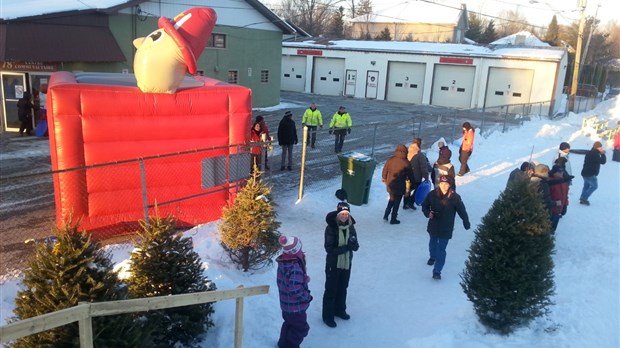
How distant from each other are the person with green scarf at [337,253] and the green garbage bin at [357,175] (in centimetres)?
449

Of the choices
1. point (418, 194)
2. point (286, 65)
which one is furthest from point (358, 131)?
point (286, 65)

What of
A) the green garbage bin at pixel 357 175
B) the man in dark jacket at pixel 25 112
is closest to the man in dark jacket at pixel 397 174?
the green garbage bin at pixel 357 175

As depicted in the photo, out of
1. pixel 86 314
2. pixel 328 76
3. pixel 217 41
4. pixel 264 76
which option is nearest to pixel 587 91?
pixel 328 76

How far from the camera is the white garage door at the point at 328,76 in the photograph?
131 feet

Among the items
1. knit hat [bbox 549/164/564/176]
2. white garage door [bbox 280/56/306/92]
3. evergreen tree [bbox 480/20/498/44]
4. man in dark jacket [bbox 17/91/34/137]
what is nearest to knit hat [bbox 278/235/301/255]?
knit hat [bbox 549/164/564/176]

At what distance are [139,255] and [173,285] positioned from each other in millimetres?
458

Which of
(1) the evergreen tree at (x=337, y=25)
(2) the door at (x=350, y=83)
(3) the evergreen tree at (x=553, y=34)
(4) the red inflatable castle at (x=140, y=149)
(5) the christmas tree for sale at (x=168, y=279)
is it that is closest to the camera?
(5) the christmas tree for sale at (x=168, y=279)

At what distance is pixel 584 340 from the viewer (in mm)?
6078

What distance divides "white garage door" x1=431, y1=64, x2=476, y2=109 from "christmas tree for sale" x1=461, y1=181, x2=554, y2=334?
3086cm

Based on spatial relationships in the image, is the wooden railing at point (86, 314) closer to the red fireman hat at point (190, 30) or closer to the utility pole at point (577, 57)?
the red fireman hat at point (190, 30)

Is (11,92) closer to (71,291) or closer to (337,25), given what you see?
(71,291)

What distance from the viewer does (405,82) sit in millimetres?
37750

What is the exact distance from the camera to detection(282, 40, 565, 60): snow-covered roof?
3231 centimetres

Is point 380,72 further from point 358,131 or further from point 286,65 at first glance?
point 358,131
